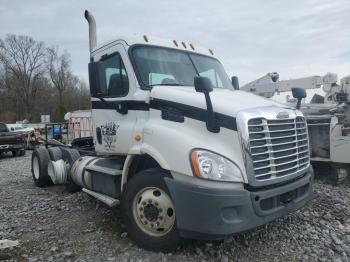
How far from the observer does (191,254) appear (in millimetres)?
4215

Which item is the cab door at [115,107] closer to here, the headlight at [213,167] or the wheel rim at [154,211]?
the wheel rim at [154,211]

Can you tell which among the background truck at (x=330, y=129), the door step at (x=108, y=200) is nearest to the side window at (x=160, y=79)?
the door step at (x=108, y=200)

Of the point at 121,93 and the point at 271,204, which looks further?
the point at 121,93

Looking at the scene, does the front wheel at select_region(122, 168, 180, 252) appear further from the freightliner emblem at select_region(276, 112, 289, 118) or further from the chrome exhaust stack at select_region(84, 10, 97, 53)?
the chrome exhaust stack at select_region(84, 10, 97, 53)

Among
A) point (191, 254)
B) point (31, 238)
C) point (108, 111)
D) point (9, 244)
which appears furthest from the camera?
point (108, 111)

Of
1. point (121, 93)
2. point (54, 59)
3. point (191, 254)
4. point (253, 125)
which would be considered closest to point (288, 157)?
point (253, 125)

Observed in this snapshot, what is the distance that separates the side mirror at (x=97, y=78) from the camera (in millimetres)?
4896

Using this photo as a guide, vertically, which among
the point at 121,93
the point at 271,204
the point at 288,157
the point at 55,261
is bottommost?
the point at 55,261

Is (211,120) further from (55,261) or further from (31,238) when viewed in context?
(31,238)

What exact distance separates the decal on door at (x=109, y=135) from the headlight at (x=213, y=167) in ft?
6.02

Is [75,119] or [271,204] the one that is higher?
[75,119]

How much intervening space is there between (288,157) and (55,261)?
3.04 meters

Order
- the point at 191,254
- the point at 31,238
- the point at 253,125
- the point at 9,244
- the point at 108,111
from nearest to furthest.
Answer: the point at 253,125
the point at 191,254
the point at 9,244
the point at 31,238
the point at 108,111

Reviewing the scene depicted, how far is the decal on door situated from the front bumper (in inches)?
62.8
